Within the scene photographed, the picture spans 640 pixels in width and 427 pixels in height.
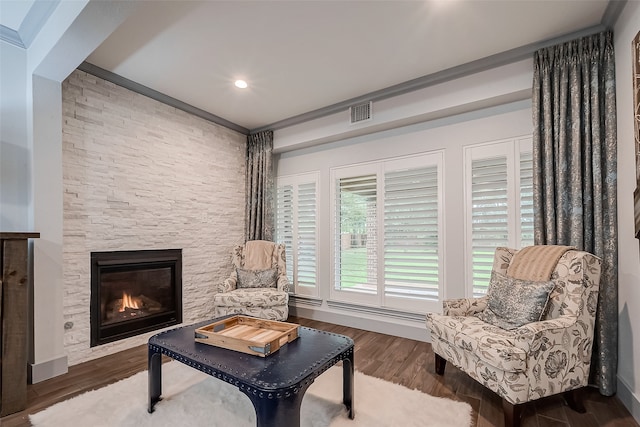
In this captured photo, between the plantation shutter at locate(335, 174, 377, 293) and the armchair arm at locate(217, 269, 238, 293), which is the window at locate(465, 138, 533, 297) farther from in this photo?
the armchair arm at locate(217, 269, 238, 293)

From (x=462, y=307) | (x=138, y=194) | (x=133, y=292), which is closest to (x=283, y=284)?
(x=133, y=292)

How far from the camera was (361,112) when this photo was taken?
3.50 m

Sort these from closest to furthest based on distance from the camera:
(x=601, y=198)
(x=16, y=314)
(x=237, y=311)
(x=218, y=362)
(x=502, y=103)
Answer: (x=218, y=362) < (x=16, y=314) < (x=601, y=198) < (x=502, y=103) < (x=237, y=311)

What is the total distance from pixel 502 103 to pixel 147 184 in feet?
12.3

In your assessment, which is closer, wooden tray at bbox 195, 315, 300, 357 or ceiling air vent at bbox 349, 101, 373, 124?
wooden tray at bbox 195, 315, 300, 357

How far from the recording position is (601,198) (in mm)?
2168

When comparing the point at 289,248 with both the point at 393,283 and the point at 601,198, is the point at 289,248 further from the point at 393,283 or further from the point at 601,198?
the point at 601,198

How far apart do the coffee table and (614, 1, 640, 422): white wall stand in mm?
1811

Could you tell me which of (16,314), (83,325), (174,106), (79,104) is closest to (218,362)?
(16,314)

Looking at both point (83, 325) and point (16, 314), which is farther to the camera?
point (83, 325)

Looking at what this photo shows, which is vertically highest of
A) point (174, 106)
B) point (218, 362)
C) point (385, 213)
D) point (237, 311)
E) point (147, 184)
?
point (174, 106)

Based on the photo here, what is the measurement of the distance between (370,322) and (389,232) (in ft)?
3.61

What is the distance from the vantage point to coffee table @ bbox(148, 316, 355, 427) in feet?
4.38

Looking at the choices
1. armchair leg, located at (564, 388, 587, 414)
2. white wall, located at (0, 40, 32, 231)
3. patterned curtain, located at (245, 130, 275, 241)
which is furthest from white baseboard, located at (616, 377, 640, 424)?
white wall, located at (0, 40, 32, 231)
